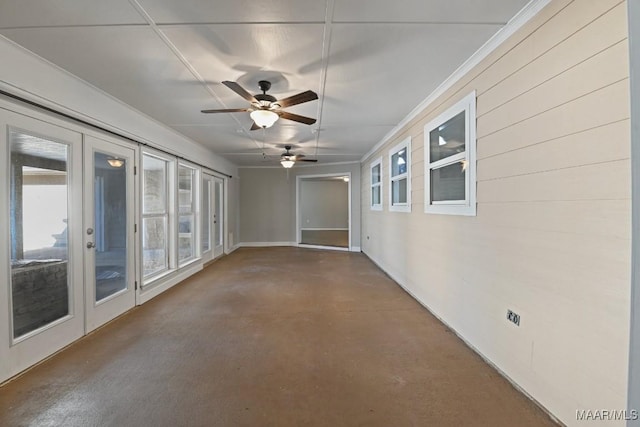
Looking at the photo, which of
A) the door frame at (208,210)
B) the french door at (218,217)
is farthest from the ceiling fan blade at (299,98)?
the french door at (218,217)

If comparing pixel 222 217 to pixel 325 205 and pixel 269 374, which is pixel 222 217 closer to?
pixel 269 374

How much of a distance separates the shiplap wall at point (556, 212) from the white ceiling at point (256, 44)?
46 cm

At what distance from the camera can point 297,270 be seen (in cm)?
596

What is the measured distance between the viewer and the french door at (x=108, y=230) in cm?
304

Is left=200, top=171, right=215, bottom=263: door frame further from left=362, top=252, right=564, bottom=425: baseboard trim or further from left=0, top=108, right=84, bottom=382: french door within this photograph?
left=362, top=252, right=564, bottom=425: baseboard trim

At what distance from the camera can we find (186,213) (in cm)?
564

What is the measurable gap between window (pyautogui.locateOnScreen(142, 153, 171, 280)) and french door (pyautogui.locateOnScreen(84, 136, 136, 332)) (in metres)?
0.45

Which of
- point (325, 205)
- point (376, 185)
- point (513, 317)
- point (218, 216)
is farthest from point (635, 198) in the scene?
point (325, 205)

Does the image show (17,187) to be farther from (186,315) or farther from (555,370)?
(555,370)

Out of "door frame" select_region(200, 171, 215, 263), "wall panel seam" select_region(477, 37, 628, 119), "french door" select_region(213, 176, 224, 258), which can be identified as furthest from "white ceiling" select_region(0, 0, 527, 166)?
"french door" select_region(213, 176, 224, 258)

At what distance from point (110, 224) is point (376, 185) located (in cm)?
490

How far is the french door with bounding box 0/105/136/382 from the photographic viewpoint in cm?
226

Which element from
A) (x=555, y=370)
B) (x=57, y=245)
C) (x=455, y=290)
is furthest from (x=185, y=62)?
(x=555, y=370)

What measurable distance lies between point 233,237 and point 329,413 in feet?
24.0
